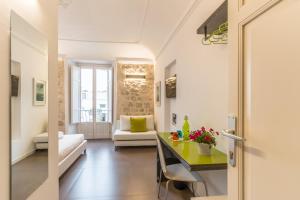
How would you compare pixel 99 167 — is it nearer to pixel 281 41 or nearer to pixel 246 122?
pixel 246 122

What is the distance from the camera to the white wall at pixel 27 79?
1.25m

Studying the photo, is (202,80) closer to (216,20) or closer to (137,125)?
(216,20)

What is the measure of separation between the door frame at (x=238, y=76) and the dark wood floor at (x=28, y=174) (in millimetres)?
1297

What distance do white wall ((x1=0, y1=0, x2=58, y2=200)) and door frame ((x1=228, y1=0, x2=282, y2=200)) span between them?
4.20 ft

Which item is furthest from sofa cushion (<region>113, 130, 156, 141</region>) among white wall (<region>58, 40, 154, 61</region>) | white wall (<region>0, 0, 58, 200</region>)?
white wall (<region>0, 0, 58, 200</region>)

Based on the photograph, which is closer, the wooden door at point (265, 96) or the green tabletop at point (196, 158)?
the wooden door at point (265, 96)

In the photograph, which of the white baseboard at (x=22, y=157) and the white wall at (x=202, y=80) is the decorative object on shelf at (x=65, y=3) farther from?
the white baseboard at (x=22, y=157)

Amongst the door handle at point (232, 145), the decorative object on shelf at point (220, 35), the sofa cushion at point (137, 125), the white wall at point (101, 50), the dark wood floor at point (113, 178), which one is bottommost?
the dark wood floor at point (113, 178)

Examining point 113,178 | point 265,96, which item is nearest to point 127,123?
point 113,178

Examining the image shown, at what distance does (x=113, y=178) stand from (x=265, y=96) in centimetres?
284

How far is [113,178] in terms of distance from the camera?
10.2 feet

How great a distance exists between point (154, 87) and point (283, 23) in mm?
5519

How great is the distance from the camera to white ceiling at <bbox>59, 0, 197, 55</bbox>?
10.5 ft

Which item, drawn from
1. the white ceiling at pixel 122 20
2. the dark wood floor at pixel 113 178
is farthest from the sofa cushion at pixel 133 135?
the white ceiling at pixel 122 20
